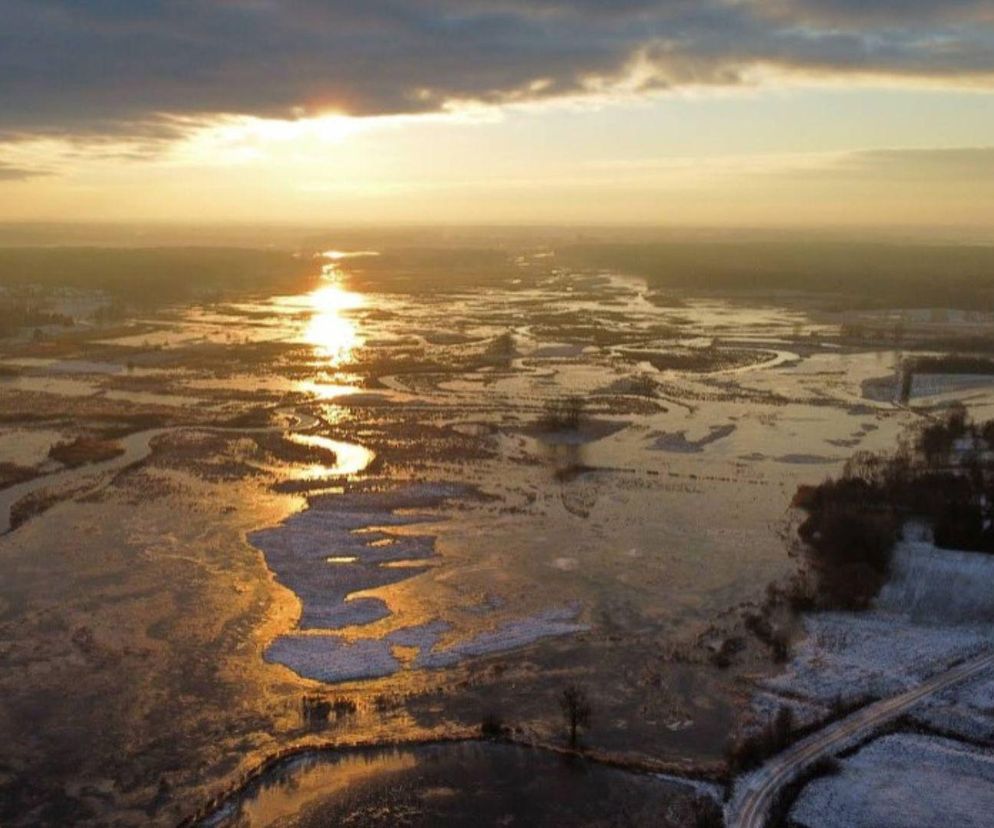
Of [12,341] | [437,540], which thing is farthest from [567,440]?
[12,341]

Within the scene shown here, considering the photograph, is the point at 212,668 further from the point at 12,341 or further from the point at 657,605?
the point at 12,341

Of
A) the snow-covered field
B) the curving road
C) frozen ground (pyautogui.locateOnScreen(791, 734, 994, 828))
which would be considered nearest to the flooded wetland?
the snow-covered field

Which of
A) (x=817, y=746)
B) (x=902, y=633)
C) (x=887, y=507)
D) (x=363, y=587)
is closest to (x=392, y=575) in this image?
(x=363, y=587)

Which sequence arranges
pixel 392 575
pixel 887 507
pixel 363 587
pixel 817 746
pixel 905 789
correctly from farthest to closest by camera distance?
1. pixel 887 507
2. pixel 392 575
3. pixel 363 587
4. pixel 817 746
5. pixel 905 789

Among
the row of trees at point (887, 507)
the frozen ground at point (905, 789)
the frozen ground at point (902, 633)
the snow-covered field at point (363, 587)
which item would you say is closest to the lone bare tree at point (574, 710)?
the snow-covered field at point (363, 587)

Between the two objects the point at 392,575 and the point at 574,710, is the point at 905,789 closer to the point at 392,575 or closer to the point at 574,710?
the point at 574,710
